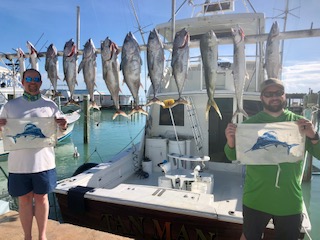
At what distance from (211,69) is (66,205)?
349cm

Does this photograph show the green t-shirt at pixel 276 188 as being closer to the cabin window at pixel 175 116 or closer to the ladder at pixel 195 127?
the ladder at pixel 195 127

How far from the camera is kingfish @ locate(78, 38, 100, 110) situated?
3.54 meters

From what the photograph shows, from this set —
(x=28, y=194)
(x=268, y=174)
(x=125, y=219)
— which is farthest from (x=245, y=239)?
(x=28, y=194)

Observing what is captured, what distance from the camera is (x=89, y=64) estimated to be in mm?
3582

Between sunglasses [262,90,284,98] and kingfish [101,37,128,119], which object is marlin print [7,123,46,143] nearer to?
kingfish [101,37,128,119]

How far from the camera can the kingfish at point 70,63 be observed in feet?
12.0

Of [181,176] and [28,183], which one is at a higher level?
[28,183]

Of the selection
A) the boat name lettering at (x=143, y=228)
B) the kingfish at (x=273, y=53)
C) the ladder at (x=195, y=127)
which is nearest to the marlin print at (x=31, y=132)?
the boat name lettering at (x=143, y=228)

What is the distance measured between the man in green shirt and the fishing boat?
101cm

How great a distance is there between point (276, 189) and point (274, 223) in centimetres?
35

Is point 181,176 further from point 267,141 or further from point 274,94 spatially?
point 274,94

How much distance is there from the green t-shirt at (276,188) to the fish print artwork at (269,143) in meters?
0.07

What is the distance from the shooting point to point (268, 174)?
236 cm

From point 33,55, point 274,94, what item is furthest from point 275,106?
point 33,55
